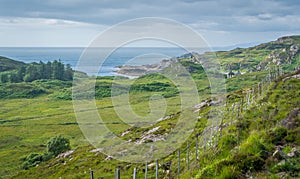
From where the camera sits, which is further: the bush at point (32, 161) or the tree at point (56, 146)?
the tree at point (56, 146)

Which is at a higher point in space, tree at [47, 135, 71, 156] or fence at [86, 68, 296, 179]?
fence at [86, 68, 296, 179]

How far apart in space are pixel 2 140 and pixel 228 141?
95.6 m

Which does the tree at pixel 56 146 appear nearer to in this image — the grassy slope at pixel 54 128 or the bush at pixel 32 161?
the bush at pixel 32 161

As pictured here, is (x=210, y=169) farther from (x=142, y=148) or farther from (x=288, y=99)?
(x=142, y=148)

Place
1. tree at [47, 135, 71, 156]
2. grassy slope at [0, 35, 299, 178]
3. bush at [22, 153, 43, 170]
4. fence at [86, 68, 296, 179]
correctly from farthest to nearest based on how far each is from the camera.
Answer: tree at [47, 135, 71, 156] < bush at [22, 153, 43, 170] < grassy slope at [0, 35, 299, 178] < fence at [86, 68, 296, 179]

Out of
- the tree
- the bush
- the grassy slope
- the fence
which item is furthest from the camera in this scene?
the tree

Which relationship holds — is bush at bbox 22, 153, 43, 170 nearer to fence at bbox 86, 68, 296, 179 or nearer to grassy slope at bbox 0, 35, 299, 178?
grassy slope at bbox 0, 35, 299, 178

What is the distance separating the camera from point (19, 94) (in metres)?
187

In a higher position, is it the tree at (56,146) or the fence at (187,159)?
the fence at (187,159)

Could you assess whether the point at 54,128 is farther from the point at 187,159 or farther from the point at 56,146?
the point at 187,159

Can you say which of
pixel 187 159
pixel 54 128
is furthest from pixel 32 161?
pixel 187 159

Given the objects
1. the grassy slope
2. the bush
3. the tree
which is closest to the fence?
the grassy slope

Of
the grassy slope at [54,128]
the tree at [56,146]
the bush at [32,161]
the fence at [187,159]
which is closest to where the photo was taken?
the fence at [187,159]

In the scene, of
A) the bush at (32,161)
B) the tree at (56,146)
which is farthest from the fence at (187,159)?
the tree at (56,146)
